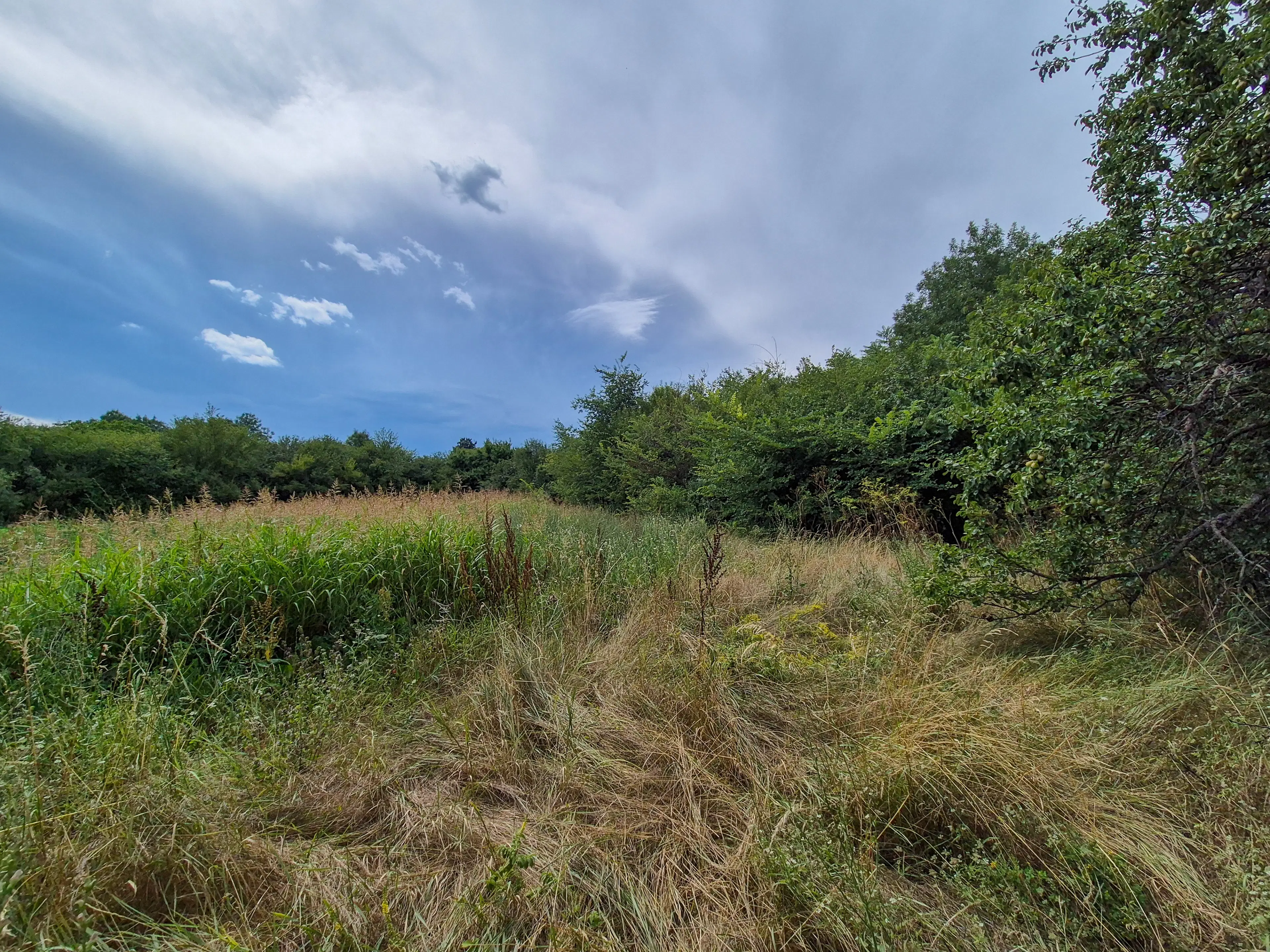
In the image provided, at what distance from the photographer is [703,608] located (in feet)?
8.20

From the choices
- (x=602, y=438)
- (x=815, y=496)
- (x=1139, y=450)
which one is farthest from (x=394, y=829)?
(x=602, y=438)

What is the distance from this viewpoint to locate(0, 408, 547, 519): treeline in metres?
Result: 10.2

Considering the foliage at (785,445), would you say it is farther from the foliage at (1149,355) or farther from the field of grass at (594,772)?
the field of grass at (594,772)

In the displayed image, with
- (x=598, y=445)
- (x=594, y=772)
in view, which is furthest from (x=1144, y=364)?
(x=598, y=445)

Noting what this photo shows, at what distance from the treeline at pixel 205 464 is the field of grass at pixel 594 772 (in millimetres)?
3751

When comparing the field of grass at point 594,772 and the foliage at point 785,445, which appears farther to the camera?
the foliage at point 785,445

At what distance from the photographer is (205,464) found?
1493cm

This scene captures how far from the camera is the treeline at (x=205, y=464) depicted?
10.2m

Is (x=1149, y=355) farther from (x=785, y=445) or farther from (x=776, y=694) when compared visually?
(x=785, y=445)

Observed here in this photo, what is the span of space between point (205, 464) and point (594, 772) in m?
19.0

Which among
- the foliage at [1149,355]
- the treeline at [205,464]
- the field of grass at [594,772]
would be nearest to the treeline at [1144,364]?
the foliage at [1149,355]

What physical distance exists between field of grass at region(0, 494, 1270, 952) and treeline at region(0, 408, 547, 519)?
3.75 m

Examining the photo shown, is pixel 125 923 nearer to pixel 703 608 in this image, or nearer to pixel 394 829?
→ pixel 394 829

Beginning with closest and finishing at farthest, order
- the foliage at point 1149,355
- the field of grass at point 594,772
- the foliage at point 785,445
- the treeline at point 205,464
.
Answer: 1. the field of grass at point 594,772
2. the foliage at point 1149,355
3. the foliage at point 785,445
4. the treeline at point 205,464
